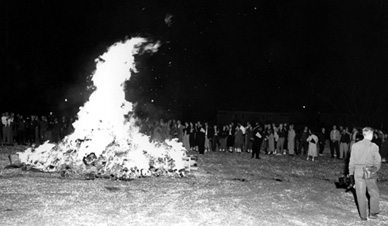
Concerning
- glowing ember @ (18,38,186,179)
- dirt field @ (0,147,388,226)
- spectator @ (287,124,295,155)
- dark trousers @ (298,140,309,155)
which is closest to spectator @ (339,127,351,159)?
dark trousers @ (298,140,309,155)

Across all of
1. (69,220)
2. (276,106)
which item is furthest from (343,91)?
(69,220)

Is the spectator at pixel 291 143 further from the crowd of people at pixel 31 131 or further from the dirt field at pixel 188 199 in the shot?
the crowd of people at pixel 31 131

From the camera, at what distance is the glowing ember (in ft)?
42.4

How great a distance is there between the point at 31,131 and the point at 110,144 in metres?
10.9

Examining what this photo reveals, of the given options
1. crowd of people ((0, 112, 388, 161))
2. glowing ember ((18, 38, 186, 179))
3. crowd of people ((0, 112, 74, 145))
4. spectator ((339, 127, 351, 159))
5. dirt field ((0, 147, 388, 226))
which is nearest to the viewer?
dirt field ((0, 147, 388, 226))

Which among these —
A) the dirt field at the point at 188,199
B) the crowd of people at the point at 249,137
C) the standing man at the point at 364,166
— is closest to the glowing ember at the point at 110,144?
the dirt field at the point at 188,199

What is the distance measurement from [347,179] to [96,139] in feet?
27.8

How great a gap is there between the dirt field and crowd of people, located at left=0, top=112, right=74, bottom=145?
306 inches

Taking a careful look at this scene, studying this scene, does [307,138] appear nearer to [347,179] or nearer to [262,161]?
[262,161]

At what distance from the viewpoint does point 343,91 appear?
4562 centimetres

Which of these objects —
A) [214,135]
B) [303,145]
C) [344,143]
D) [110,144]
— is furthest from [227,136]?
[110,144]

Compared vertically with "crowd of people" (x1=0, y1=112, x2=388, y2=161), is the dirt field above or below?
below

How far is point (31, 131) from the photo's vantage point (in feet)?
74.0

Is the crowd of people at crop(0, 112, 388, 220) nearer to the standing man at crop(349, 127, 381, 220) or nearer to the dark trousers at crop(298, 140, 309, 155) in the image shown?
the dark trousers at crop(298, 140, 309, 155)
